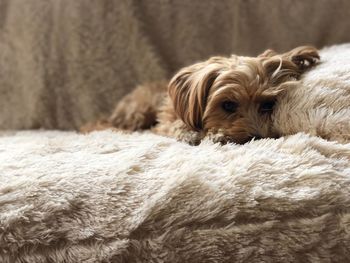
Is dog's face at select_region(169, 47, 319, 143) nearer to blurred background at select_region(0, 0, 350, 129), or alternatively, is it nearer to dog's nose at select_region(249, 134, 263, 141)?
dog's nose at select_region(249, 134, 263, 141)

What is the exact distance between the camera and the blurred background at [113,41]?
2125 mm

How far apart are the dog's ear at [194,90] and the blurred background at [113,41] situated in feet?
1.57

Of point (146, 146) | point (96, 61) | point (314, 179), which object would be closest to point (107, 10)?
point (96, 61)

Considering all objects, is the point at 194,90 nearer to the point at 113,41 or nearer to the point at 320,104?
the point at 320,104

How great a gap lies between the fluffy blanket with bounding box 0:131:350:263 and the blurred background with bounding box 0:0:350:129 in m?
1.02

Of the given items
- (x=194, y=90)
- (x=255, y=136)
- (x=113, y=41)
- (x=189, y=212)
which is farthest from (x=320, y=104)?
(x=113, y=41)

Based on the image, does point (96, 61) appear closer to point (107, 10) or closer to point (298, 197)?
point (107, 10)

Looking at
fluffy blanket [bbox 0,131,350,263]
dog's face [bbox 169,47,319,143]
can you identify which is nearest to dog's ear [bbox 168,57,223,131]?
dog's face [bbox 169,47,319,143]

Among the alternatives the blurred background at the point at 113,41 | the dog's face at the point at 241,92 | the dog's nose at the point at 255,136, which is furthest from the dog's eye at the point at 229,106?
the blurred background at the point at 113,41

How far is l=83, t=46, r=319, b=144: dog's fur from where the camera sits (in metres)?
1.58

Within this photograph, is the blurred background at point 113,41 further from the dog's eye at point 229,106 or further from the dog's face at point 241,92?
the dog's eye at point 229,106

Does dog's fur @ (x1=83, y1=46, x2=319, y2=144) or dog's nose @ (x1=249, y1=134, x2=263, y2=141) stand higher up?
dog's fur @ (x1=83, y1=46, x2=319, y2=144)

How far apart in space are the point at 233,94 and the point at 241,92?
26mm

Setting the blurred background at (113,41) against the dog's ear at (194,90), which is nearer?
the dog's ear at (194,90)
